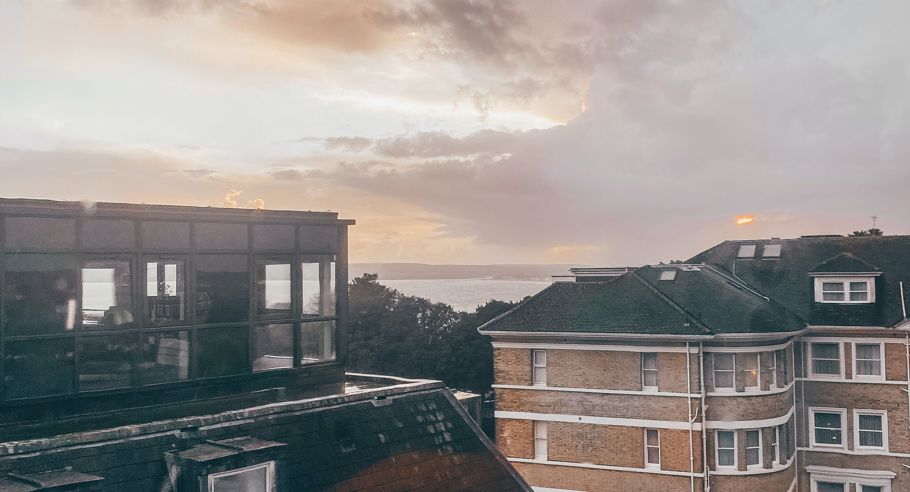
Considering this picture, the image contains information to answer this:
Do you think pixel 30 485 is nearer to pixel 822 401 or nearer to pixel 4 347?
pixel 4 347

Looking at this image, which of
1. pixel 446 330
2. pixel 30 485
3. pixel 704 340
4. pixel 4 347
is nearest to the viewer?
pixel 30 485

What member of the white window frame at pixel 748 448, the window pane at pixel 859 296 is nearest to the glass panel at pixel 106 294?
the white window frame at pixel 748 448

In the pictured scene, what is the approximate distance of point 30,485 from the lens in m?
9.23

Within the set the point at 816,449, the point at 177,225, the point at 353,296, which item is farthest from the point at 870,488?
the point at 353,296

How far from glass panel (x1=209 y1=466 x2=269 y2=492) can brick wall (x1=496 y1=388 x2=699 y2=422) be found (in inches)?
869

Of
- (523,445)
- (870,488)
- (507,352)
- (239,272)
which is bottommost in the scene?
(870,488)

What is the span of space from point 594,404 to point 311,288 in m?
19.1

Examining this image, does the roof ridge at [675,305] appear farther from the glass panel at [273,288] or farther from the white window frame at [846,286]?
the glass panel at [273,288]

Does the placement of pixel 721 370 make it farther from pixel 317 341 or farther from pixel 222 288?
pixel 222 288

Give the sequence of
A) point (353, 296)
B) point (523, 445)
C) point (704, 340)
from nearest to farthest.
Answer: point (704, 340)
point (523, 445)
point (353, 296)

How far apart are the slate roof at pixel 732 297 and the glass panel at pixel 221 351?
20.0m

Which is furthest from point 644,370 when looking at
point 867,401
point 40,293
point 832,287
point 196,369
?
point 40,293

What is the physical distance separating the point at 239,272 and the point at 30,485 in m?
5.68

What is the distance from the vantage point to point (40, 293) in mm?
11758
